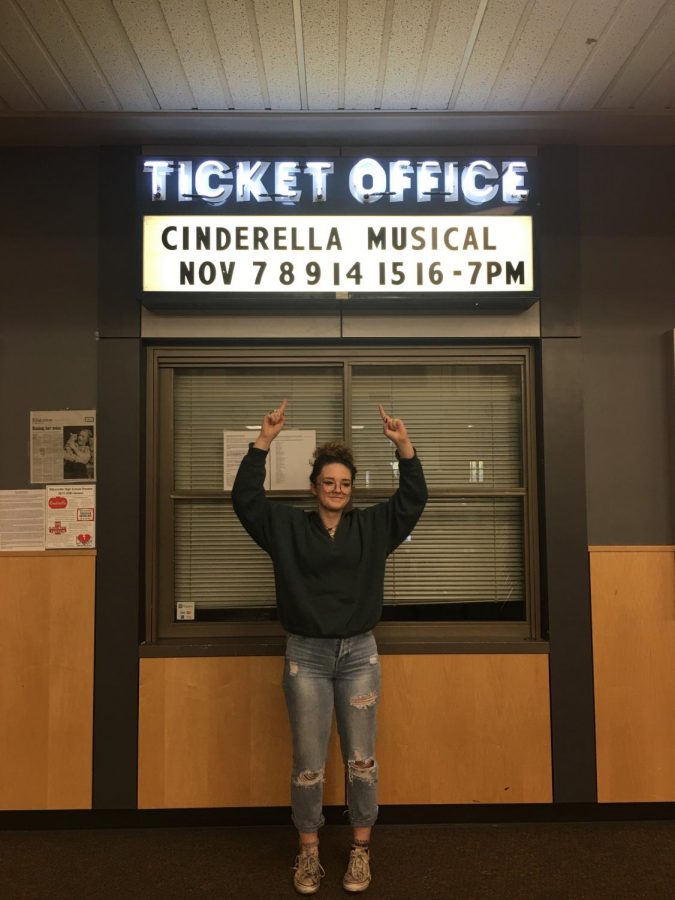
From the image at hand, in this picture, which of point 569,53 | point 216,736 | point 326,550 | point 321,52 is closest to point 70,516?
point 216,736

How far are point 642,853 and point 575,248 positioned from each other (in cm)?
249

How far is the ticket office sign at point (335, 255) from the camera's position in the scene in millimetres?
2750

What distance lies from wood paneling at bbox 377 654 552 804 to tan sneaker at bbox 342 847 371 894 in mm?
447

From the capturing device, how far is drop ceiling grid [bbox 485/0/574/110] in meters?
2.16

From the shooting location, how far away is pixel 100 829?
8.91ft

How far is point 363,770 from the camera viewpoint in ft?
7.46

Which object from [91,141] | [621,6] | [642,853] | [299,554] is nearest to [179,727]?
[299,554]

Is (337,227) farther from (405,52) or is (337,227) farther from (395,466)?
(395,466)

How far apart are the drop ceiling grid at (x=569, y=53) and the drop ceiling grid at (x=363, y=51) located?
629 millimetres

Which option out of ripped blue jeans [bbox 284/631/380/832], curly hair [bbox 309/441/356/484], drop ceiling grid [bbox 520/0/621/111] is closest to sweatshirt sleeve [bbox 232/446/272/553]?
curly hair [bbox 309/441/356/484]

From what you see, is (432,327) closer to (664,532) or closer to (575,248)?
(575,248)

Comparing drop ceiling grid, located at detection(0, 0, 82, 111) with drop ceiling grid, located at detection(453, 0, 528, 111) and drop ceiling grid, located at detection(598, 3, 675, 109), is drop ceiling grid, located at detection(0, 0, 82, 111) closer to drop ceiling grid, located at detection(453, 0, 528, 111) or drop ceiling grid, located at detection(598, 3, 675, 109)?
drop ceiling grid, located at detection(453, 0, 528, 111)

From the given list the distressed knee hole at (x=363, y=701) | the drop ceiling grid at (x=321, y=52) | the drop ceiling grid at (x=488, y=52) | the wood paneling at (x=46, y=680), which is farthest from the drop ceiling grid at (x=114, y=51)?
the distressed knee hole at (x=363, y=701)

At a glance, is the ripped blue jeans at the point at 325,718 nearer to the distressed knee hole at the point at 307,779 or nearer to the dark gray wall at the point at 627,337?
the distressed knee hole at the point at 307,779
